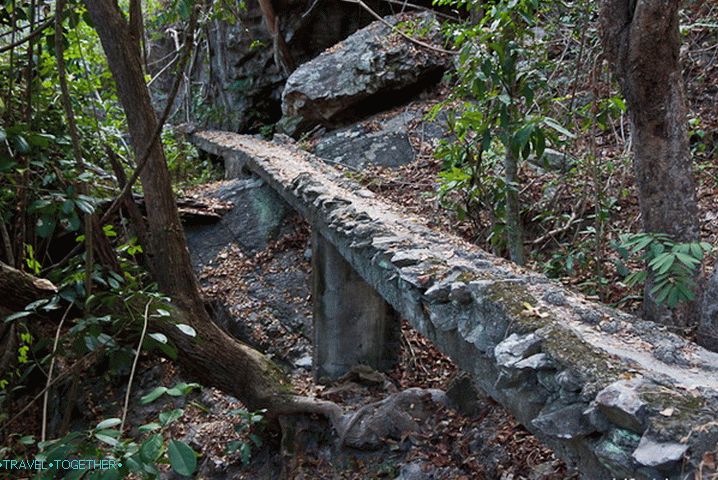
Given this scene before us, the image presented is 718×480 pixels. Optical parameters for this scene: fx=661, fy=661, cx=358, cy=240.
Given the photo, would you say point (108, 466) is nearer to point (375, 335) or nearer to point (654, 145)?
point (654, 145)

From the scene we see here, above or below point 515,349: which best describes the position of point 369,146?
above

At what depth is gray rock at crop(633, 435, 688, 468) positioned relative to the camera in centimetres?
160

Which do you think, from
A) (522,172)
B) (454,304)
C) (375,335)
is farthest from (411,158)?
(454,304)

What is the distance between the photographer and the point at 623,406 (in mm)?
1771

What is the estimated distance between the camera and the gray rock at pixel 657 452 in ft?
5.26

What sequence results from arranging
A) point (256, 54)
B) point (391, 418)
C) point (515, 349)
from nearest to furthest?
point (515, 349)
point (391, 418)
point (256, 54)

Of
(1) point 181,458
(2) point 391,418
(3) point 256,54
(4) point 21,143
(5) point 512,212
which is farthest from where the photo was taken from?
(3) point 256,54

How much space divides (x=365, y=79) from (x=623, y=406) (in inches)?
337

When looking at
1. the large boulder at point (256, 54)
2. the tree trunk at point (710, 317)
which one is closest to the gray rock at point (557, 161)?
the tree trunk at point (710, 317)

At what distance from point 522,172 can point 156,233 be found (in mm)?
3353

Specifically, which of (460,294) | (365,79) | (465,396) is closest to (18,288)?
(460,294)

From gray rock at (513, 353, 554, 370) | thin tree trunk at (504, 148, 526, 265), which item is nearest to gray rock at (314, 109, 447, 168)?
thin tree trunk at (504, 148, 526, 265)

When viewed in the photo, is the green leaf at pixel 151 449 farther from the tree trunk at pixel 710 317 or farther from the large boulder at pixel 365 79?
the large boulder at pixel 365 79

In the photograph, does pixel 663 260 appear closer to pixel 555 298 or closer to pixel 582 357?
pixel 555 298
